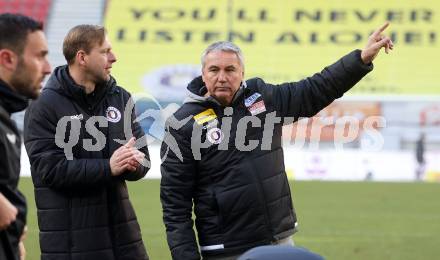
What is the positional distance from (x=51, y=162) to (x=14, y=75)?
3.91ft

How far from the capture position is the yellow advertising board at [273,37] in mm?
29250

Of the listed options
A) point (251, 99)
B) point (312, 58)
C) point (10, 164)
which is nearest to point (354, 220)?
point (251, 99)

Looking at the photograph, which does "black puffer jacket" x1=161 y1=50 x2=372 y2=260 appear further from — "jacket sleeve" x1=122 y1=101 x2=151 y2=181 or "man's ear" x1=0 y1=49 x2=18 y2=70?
"man's ear" x1=0 y1=49 x2=18 y2=70

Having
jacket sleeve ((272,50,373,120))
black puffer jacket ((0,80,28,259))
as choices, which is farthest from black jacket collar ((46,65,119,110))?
black puffer jacket ((0,80,28,259))

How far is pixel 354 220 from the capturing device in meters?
13.1

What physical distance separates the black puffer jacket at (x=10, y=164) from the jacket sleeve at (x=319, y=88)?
1.60 meters

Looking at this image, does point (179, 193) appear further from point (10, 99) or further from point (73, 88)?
point (10, 99)

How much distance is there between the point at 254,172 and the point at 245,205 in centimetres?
16

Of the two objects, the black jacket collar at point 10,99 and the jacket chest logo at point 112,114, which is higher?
the black jacket collar at point 10,99

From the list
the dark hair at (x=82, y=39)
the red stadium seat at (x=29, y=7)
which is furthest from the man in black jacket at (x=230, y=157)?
the red stadium seat at (x=29, y=7)

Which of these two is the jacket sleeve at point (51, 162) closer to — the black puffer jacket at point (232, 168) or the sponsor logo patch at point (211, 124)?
the black puffer jacket at point (232, 168)

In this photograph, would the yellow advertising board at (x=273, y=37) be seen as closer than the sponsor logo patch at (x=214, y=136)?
No

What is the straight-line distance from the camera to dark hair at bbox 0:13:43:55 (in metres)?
3.15

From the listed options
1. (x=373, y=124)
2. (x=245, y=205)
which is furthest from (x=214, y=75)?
(x=373, y=124)
